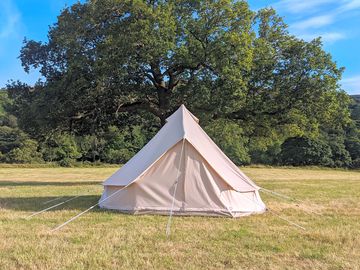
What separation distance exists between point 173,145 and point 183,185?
90 cm

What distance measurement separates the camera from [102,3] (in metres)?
16.5

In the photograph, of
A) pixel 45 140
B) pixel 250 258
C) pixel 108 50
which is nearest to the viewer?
pixel 250 258

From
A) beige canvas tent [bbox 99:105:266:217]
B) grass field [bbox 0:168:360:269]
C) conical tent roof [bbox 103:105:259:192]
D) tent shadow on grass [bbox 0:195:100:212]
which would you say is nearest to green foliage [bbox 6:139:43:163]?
tent shadow on grass [bbox 0:195:100:212]

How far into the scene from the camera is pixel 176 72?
18672 millimetres

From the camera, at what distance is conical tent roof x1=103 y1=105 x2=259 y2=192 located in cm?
884

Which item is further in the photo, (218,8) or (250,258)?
(218,8)

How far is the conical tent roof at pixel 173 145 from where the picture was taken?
8836 millimetres

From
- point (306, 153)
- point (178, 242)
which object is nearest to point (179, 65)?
point (178, 242)

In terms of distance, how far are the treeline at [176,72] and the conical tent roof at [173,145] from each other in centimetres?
674

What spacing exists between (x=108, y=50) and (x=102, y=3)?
2141mm

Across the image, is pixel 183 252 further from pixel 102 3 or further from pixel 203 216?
pixel 102 3

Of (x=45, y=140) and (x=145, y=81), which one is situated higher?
(x=145, y=81)

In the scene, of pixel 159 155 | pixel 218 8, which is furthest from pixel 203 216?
pixel 218 8

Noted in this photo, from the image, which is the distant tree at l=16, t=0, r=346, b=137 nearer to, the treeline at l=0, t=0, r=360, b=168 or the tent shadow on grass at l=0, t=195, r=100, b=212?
the treeline at l=0, t=0, r=360, b=168
